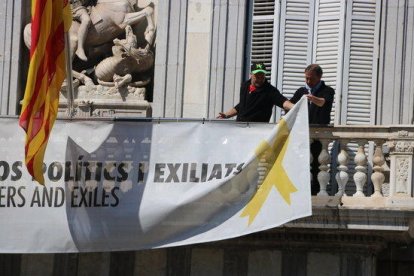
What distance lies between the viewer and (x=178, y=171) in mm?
21719

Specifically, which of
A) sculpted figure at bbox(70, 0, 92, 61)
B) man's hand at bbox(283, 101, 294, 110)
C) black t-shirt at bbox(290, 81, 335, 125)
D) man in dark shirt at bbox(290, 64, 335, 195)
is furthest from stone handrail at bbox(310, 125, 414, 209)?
sculpted figure at bbox(70, 0, 92, 61)

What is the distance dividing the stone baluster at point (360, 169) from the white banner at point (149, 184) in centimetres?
80

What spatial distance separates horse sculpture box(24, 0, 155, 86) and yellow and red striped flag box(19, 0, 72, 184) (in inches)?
67.0

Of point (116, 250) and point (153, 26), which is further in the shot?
point (153, 26)

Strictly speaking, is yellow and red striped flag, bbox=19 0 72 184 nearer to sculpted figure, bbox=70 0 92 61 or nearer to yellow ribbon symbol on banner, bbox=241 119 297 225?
sculpted figure, bbox=70 0 92 61

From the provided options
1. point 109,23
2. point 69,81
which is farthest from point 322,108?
point 109,23

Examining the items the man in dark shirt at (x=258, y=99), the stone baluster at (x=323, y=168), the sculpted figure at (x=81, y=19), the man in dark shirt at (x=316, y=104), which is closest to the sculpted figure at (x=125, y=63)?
the sculpted figure at (x=81, y=19)

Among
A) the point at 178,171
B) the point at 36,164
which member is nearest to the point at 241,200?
the point at 178,171

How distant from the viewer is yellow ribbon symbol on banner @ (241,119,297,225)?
21141 mm

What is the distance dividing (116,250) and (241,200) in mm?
1566

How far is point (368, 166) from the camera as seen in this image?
22.3 meters

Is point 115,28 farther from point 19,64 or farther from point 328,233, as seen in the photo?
point 328,233

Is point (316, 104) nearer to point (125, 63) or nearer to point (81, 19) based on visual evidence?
point (125, 63)

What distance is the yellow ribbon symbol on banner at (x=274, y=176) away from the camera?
21.1 m
